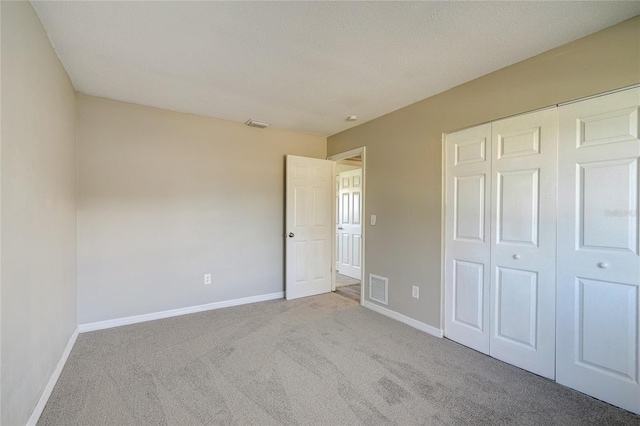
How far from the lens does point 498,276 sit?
2.39 metres

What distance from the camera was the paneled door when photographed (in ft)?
17.6

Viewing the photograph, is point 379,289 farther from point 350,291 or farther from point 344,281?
point 344,281

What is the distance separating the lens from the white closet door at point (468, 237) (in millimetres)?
2486

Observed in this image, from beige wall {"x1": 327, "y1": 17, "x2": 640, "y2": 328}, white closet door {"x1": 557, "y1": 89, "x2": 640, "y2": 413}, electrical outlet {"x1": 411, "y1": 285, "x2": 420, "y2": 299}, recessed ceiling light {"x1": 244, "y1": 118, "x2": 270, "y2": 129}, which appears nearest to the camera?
white closet door {"x1": 557, "y1": 89, "x2": 640, "y2": 413}

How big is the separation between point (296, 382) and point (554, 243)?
2.09 metres

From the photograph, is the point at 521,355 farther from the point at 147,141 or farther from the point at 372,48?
the point at 147,141

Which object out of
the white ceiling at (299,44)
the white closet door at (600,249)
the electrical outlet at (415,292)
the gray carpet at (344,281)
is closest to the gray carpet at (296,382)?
the white closet door at (600,249)

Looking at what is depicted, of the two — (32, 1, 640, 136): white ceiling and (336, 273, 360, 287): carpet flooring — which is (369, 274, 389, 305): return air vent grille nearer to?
(336, 273, 360, 287): carpet flooring

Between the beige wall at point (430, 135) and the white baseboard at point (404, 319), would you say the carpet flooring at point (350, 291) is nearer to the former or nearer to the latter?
the white baseboard at point (404, 319)

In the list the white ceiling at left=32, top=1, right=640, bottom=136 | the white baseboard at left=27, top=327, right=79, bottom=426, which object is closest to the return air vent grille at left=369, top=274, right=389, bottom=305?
the white ceiling at left=32, top=1, right=640, bottom=136

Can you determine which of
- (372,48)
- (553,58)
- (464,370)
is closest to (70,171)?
(372,48)

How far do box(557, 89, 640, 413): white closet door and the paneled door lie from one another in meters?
3.39

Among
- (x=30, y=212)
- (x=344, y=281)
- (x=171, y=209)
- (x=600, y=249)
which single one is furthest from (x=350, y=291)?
(x=30, y=212)

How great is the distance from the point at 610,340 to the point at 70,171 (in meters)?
4.33
